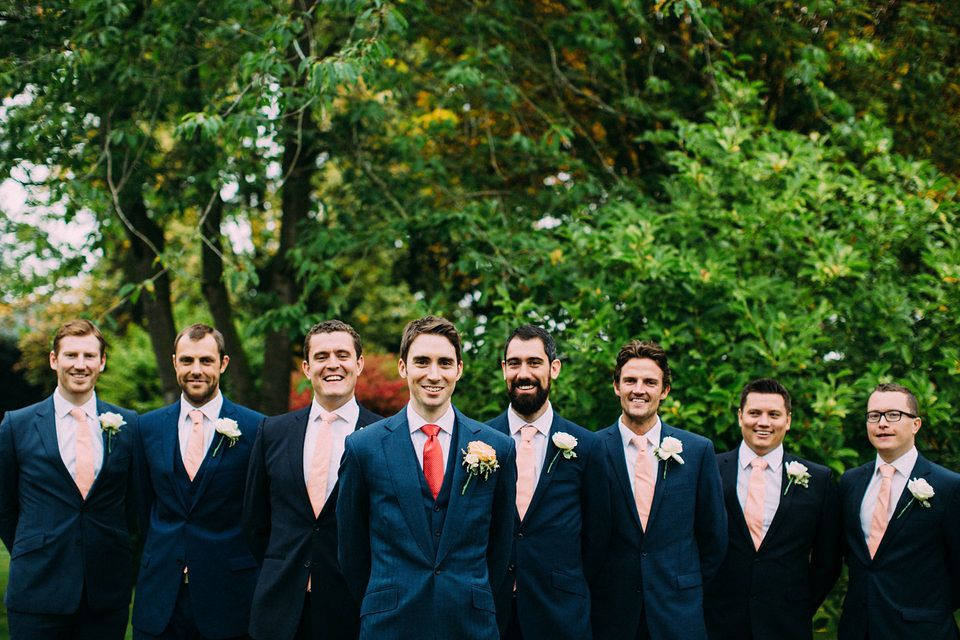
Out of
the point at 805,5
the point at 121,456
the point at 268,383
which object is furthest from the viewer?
the point at 268,383

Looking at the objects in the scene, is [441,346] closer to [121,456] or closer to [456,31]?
[121,456]

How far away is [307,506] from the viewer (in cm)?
408

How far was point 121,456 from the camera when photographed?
4.60 meters

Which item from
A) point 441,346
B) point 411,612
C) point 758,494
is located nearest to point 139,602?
point 411,612

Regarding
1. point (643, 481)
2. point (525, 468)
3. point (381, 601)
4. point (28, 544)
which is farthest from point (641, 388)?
point (28, 544)

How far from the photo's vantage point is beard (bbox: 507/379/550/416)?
13.6 feet

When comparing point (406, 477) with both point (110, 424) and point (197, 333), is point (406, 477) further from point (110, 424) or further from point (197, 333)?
point (110, 424)

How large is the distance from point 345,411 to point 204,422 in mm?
840

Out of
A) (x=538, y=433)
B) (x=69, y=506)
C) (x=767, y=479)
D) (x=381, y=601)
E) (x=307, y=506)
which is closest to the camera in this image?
(x=381, y=601)

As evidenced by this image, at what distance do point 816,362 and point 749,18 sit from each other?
414 centimetres

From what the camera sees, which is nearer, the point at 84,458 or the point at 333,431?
the point at 333,431

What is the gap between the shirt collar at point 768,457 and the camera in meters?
4.70

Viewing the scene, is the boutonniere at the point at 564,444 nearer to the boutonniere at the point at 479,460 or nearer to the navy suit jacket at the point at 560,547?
the navy suit jacket at the point at 560,547

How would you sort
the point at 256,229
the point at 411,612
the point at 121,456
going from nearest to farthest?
1. the point at 411,612
2. the point at 121,456
3. the point at 256,229
